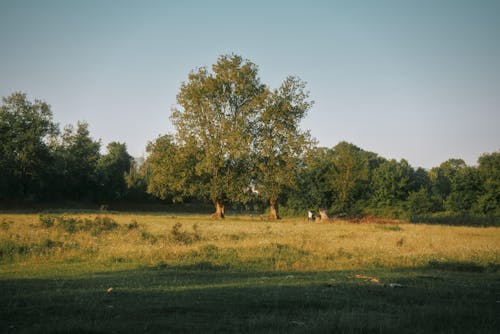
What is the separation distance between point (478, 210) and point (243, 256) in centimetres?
5691

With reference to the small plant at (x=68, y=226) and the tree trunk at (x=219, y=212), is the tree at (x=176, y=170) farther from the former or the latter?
the small plant at (x=68, y=226)

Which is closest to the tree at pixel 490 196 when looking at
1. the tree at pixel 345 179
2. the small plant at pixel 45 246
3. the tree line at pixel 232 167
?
the tree line at pixel 232 167

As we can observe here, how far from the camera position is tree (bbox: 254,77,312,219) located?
54.2 m

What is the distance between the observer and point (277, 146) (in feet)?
183

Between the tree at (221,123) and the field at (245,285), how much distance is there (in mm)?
27347

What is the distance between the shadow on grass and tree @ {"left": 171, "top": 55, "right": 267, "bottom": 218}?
3796 cm

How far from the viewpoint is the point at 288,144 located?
182 feet

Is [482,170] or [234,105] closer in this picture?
[234,105]

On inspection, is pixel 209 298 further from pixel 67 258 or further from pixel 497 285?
pixel 67 258

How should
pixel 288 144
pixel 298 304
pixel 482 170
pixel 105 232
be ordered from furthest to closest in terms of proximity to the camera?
1. pixel 482 170
2. pixel 288 144
3. pixel 105 232
4. pixel 298 304

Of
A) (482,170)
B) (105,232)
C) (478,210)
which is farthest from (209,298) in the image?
(482,170)

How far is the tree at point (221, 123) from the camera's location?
51875mm

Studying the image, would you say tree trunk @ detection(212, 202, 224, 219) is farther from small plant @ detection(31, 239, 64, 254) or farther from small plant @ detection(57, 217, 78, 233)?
small plant @ detection(31, 239, 64, 254)

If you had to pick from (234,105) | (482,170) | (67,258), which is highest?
(234,105)
